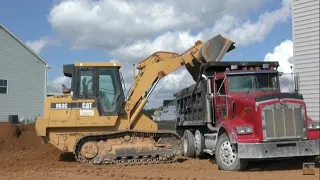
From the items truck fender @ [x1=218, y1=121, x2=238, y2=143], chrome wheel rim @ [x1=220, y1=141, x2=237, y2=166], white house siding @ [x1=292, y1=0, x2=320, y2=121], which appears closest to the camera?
truck fender @ [x1=218, y1=121, x2=238, y2=143]

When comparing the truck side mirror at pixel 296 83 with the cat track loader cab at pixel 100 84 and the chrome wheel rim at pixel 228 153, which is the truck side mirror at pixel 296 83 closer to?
the chrome wheel rim at pixel 228 153

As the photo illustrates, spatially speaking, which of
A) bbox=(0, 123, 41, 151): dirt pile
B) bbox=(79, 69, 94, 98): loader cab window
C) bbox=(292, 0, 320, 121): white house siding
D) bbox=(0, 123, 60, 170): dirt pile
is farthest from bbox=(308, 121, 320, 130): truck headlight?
bbox=(0, 123, 41, 151): dirt pile

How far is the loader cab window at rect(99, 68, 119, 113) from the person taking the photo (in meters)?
12.9

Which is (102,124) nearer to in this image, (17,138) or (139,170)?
(139,170)

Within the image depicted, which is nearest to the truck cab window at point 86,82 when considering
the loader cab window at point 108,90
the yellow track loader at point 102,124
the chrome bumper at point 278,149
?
the yellow track loader at point 102,124

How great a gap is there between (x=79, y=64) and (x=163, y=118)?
10.8m

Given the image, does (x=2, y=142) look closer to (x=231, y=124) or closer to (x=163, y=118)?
(x=163, y=118)

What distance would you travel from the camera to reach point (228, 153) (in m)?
10.5

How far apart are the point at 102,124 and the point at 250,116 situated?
14.9ft

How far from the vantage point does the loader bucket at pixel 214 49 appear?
1357 cm

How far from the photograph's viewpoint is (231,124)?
10.5 m

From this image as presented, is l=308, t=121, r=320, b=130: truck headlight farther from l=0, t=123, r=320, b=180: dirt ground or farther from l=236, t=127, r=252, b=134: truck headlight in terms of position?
l=236, t=127, r=252, b=134: truck headlight

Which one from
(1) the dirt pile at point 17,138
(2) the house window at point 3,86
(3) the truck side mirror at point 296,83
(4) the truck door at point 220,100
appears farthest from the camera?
(2) the house window at point 3,86

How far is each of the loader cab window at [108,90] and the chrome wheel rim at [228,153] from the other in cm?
377
